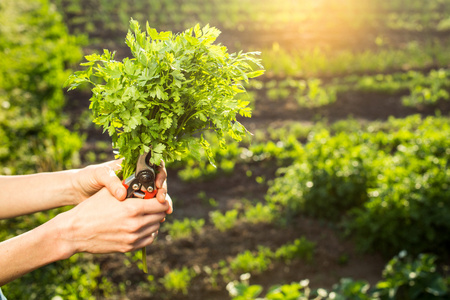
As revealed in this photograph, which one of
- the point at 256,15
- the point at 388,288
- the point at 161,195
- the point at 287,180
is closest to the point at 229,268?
the point at 287,180

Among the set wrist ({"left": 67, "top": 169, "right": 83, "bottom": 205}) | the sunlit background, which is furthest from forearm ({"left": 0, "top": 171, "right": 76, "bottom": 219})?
the sunlit background

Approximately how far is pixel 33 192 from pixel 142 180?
64cm

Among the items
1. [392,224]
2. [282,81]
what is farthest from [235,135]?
[282,81]

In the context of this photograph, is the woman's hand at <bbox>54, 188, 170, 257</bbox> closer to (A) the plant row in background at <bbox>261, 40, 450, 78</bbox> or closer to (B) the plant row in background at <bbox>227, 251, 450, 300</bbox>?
(B) the plant row in background at <bbox>227, 251, 450, 300</bbox>

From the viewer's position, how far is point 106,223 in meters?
1.57

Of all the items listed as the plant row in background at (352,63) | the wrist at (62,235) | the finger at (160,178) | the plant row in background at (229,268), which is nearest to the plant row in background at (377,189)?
the plant row in background at (229,268)

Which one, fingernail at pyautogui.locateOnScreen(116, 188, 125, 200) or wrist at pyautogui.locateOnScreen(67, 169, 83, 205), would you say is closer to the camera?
fingernail at pyautogui.locateOnScreen(116, 188, 125, 200)

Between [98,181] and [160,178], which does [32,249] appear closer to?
[98,181]

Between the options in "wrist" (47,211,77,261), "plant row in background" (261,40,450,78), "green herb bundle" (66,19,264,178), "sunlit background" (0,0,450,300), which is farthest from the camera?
"plant row in background" (261,40,450,78)

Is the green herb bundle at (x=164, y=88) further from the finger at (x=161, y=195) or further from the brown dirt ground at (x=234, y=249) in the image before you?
the brown dirt ground at (x=234, y=249)

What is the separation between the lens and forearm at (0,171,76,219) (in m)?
1.86

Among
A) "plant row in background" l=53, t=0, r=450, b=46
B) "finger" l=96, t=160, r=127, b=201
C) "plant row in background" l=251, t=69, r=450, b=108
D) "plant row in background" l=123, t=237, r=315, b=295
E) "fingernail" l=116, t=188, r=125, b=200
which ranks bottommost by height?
"plant row in background" l=123, t=237, r=315, b=295

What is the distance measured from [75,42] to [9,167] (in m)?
6.98

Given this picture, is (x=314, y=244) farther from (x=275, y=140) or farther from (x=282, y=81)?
(x=282, y=81)
